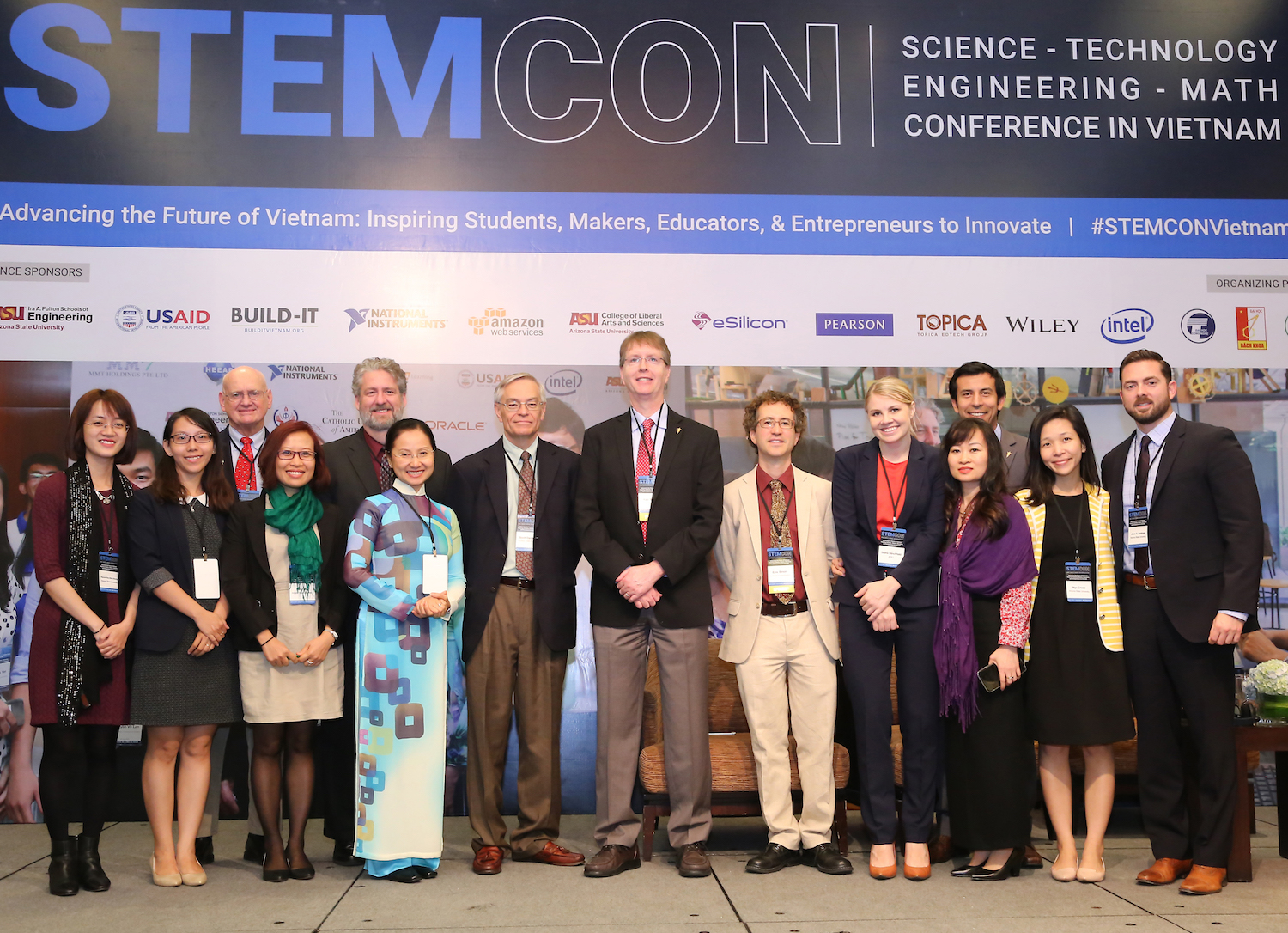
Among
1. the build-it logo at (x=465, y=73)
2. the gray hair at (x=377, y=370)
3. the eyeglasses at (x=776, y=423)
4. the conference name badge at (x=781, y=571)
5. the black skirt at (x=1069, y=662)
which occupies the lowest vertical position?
the black skirt at (x=1069, y=662)

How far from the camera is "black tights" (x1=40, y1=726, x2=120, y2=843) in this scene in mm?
3521

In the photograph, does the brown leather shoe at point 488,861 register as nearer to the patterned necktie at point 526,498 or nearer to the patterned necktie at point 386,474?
the patterned necktie at point 526,498

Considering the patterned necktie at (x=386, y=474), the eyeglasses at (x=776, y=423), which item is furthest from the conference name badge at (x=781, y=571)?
the patterned necktie at (x=386, y=474)

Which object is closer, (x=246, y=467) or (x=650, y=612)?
(x=650, y=612)

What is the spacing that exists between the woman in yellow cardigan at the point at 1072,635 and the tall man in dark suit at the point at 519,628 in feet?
5.50

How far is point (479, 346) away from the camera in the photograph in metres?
5.07

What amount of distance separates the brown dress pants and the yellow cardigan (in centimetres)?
179

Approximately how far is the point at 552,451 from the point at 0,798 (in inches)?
123

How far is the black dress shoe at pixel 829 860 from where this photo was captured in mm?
3650

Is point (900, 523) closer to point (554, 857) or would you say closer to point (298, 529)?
point (554, 857)

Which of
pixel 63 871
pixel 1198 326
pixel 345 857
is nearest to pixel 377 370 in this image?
pixel 345 857

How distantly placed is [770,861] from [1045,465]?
1693 millimetres

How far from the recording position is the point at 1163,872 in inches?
140

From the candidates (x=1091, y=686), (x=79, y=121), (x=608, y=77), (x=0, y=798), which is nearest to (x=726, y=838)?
(x=1091, y=686)
